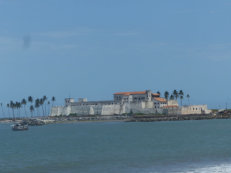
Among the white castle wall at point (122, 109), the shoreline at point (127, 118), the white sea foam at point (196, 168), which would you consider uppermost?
the white castle wall at point (122, 109)

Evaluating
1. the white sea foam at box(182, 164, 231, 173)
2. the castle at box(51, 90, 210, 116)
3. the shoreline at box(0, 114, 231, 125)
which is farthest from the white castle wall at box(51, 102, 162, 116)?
the white sea foam at box(182, 164, 231, 173)

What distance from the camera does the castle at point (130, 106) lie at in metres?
138

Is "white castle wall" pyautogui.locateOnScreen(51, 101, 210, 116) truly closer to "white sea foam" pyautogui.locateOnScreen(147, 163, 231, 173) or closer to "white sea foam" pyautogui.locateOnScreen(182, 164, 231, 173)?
"white sea foam" pyautogui.locateOnScreen(147, 163, 231, 173)

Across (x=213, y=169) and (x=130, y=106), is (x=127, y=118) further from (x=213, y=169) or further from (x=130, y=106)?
(x=213, y=169)

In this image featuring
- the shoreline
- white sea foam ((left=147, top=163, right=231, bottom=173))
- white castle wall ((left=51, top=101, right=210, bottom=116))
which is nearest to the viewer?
white sea foam ((left=147, top=163, right=231, bottom=173))

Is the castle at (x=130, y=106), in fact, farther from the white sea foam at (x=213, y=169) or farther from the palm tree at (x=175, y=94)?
the white sea foam at (x=213, y=169)

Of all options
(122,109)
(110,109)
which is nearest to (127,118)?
(122,109)

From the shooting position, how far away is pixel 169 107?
138 m

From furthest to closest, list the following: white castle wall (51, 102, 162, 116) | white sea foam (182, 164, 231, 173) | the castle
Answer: white castle wall (51, 102, 162, 116) → the castle → white sea foam (182, 164, 231, 173)

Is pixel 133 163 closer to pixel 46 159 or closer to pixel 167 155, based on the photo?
pixel 167 155

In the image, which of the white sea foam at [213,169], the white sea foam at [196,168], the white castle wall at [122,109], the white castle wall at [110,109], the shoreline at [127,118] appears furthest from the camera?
the white castle wall at [110,109]

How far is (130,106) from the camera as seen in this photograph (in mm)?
143875

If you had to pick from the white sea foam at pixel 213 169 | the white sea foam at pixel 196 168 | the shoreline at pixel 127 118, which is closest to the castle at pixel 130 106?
the shoreline at pixel 127 118

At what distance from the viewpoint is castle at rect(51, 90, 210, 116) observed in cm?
13850
